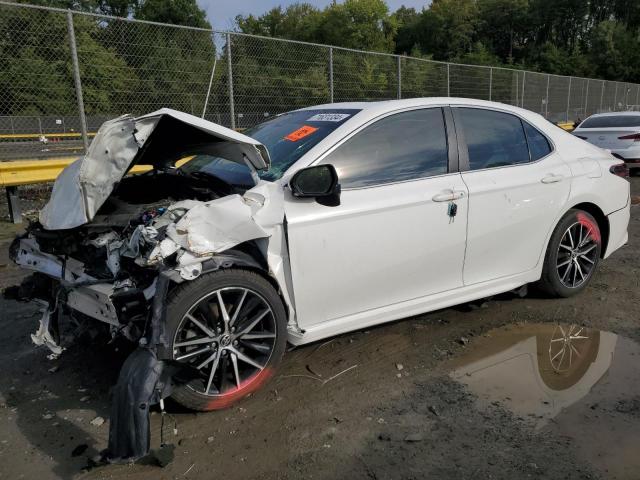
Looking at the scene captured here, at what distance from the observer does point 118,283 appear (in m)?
2.95

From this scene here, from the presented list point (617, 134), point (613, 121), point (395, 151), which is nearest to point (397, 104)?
point (395, 151)

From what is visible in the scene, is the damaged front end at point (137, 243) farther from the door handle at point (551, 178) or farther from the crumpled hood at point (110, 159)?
the door handle at point (551, 178)

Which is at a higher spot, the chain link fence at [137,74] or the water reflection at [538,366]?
the chain link fence at [137,74]

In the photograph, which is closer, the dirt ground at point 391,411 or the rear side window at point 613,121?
the dirt ground at point 391,411

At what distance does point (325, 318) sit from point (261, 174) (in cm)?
100

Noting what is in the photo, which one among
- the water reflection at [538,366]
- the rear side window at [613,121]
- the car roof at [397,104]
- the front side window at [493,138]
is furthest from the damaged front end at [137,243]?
the rear side window at [613,121]

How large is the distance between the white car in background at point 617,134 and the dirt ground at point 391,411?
9.42m

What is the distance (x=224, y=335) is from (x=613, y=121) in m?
12.9

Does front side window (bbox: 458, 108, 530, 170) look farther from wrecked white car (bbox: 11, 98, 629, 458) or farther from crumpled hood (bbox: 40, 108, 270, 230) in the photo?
crumpled hood (bbox: 40, 108, 270, 230)

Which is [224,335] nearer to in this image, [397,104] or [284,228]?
[284,228]

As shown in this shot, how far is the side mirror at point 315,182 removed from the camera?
3176mm

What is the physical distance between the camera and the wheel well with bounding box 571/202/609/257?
467cm

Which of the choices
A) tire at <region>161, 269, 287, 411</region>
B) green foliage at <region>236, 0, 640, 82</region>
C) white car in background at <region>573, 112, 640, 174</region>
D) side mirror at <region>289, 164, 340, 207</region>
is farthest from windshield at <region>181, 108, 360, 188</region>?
green foliage at <region>236, 0, 640, 82</region>

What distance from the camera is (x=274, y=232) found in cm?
312
